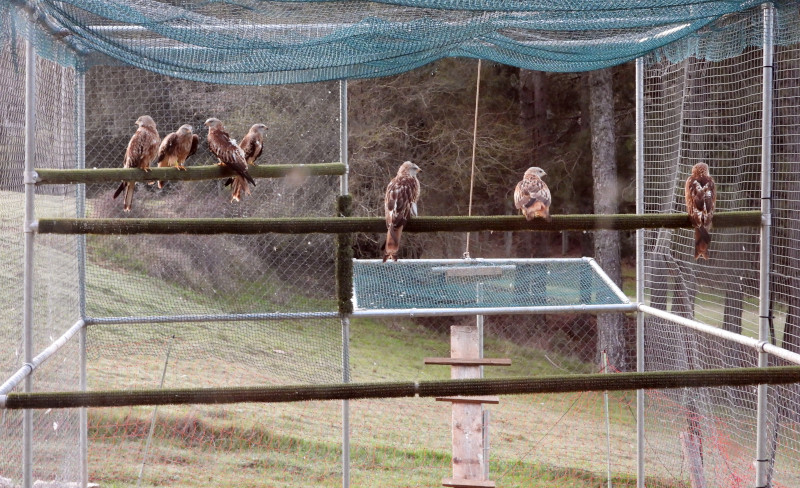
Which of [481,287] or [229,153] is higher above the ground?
[229,153]

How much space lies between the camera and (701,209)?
16.0 ft

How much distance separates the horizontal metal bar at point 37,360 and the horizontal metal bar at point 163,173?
969 mm

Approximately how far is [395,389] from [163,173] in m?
2.35

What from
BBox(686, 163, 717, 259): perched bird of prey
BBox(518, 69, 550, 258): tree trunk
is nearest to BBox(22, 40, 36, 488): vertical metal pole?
BBox(686, 163, 717, 259): perched bird of prey

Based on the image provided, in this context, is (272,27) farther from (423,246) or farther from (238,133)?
(423,246)

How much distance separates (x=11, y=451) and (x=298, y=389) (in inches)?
89.4

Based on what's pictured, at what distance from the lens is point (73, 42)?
535cm

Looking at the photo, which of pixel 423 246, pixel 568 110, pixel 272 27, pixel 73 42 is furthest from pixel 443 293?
pixel 568 110

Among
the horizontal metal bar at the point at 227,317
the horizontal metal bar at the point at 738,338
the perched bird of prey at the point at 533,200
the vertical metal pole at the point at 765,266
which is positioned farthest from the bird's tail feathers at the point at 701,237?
the horizontal metal bar at the point at 227,317

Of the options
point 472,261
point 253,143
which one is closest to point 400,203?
point 253,143

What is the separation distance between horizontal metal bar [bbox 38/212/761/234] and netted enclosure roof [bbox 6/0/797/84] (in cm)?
107

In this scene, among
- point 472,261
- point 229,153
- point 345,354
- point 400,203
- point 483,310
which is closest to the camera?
point 400,203

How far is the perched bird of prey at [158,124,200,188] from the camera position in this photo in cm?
582

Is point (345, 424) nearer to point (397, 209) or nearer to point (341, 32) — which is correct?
point (397, 209)
